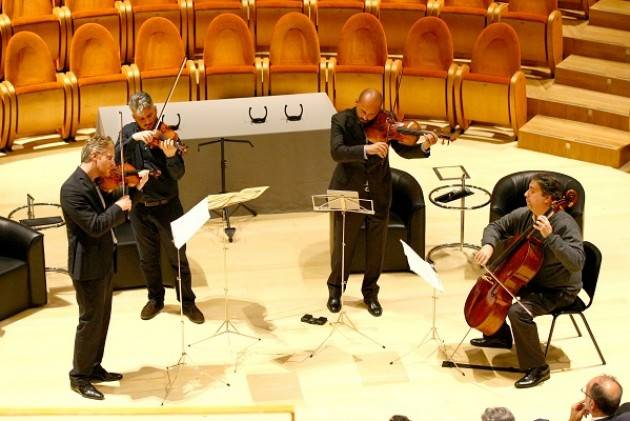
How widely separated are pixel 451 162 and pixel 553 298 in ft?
9.04

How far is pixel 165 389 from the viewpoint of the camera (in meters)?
5.08

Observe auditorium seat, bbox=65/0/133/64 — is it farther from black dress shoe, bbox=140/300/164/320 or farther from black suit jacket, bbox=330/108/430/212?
black suit jacket, bbox=330/108/430/212

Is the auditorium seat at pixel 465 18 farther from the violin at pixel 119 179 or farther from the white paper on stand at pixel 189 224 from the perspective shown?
the violin at pixel 119 179

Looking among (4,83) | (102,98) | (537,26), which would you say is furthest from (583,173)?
(4,83)

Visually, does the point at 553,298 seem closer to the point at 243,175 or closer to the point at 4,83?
the point at 243,175

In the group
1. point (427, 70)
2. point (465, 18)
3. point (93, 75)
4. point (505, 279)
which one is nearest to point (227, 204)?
point (505, 279)

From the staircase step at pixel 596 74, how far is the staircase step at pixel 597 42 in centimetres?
5

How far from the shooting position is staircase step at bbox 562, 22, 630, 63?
8.39 meters

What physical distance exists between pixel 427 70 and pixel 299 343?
10.6ft

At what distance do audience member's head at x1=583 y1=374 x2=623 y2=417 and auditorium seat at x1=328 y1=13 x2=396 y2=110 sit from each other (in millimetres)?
4478

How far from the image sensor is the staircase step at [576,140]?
25.0 feet

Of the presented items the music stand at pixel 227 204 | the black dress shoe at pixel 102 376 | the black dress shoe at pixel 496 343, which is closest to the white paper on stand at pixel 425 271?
the black dress shoe at pixel 496 343

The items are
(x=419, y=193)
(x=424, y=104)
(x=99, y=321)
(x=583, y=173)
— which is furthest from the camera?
(x=424, y=104)

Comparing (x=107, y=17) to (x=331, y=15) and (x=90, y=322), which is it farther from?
(x=90, y=322)
